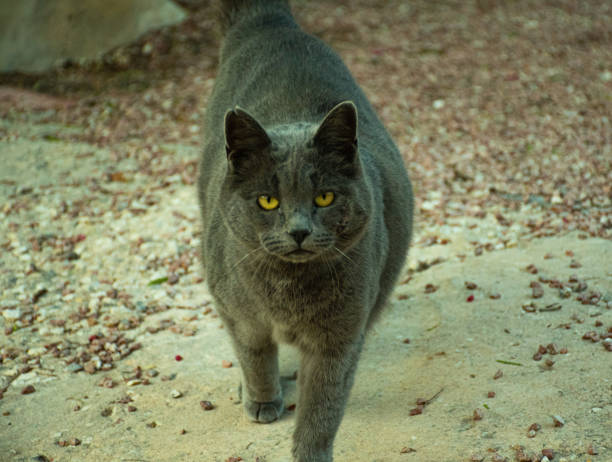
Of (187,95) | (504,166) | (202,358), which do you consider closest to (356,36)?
(187,95)

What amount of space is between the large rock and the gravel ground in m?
0.19

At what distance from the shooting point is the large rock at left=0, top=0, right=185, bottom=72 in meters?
7.15

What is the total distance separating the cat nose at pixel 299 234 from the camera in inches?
85.4

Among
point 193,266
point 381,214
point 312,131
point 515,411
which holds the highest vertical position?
point 312,131

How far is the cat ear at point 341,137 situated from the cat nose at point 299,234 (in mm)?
295

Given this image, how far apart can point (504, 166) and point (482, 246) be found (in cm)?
128

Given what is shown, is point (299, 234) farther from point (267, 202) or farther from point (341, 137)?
point (341, 137)

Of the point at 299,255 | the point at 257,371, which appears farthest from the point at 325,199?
the point at 257,371

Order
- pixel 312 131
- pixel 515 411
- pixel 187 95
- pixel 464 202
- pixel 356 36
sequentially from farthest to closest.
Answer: pixel 356 36, pixel 187 95, pixel 464 202, pixel 515 411, pixel 312 131

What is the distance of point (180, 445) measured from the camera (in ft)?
8.96

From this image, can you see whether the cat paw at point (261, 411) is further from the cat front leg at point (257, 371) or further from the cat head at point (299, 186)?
the cat head at point (299, 186)

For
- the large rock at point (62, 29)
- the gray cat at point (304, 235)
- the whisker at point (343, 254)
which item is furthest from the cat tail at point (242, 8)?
the large rock at point (62, 29)

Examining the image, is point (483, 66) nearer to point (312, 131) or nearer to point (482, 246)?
point (482, 246)

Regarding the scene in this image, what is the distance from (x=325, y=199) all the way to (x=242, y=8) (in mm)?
1841
